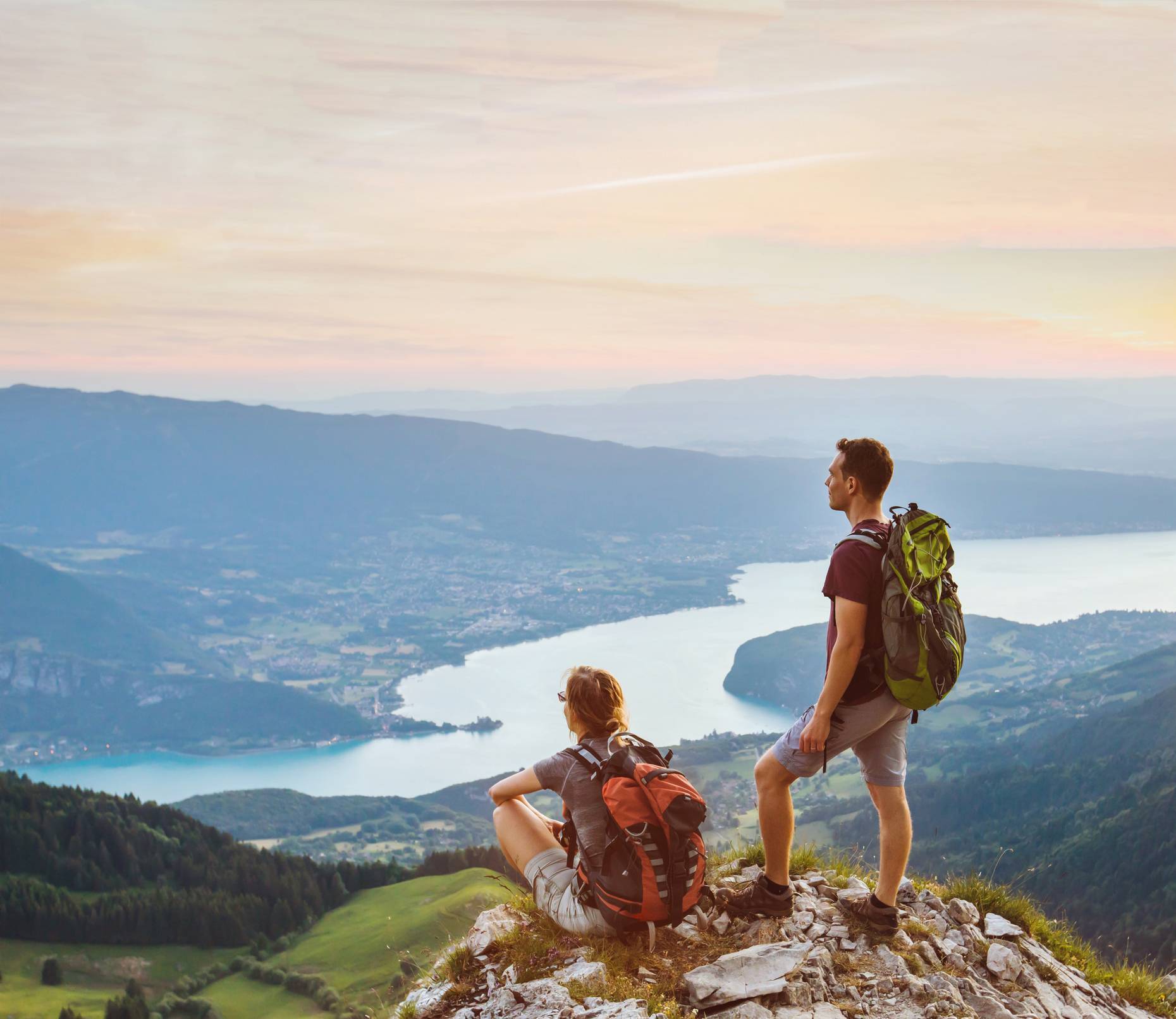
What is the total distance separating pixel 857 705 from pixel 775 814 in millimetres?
865

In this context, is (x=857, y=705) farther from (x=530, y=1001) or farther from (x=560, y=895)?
(x=530, y=1001)

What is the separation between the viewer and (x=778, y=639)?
117000 millimetres

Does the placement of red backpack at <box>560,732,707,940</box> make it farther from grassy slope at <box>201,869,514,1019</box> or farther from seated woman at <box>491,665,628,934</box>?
grassy slope at <box>201,869,514,1019</box>

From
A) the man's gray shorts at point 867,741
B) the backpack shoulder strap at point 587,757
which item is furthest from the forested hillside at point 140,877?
the man's gray shorts at point 867,741

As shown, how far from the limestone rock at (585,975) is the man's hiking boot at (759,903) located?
3.40 ft

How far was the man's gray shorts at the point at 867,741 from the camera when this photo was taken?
5039 mm

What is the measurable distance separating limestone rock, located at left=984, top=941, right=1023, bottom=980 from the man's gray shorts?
1433 mm

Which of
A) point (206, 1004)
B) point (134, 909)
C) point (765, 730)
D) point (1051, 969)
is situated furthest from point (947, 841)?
point (1051, 969)

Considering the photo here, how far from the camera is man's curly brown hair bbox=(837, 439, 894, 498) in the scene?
16.5 feet

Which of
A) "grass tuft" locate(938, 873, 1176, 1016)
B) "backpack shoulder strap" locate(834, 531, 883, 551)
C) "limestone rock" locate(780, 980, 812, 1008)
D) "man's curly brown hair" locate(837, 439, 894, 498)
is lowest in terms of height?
"grass tuft" locate(938, 873, 1176, 1016)

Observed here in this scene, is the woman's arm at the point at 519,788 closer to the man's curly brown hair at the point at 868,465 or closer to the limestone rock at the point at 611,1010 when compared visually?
the limestone rock at the point at 611,1010

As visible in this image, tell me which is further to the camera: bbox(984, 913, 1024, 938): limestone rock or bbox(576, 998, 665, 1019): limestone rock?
bbox(984, 913, 1024, 938): limestone rock

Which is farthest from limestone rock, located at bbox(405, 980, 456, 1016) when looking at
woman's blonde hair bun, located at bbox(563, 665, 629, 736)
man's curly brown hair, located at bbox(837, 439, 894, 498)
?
man's curly brown hair, located at bbox(837, 439, 894, 498)

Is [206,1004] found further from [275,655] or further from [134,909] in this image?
[275,655]
